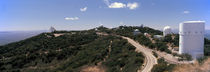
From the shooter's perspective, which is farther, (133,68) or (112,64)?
(112,64)

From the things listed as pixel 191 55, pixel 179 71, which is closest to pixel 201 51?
pixel 191 55

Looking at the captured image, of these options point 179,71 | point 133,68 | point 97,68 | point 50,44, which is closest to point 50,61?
point 50,44

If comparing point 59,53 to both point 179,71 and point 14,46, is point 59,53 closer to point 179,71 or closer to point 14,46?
point 14,46

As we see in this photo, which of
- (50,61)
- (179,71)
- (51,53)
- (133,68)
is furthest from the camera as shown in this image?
(51,53)

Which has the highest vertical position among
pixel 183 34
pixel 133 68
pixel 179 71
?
pixel 183 34

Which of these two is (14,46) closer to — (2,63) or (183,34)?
(2,63)

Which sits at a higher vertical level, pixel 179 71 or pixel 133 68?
pixel 179 71

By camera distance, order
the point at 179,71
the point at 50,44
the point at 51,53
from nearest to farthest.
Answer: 1. the point at 179,71
2. the point at 51,53
3. the point at 50,44
